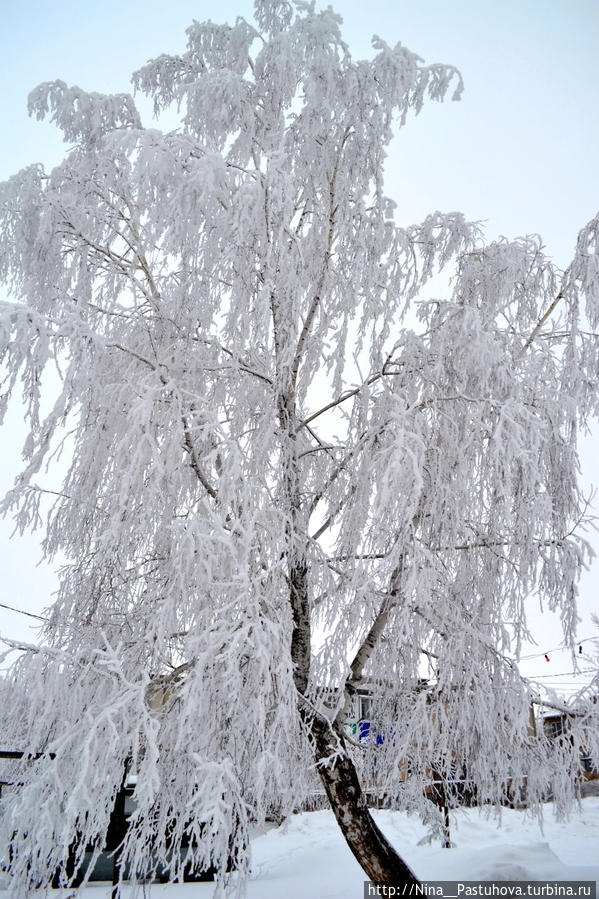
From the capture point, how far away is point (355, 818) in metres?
3.89

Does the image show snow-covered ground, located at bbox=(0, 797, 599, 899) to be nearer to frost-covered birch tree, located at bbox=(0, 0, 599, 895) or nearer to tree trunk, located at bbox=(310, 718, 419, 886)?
tree trunk, located at bbox=(310, 718, 419, 886)

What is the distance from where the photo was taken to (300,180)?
4.40 meters

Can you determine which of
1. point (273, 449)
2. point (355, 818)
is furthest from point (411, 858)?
point (273, 449)

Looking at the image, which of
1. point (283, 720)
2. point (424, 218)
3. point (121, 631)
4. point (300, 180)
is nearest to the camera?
point (283, 720)

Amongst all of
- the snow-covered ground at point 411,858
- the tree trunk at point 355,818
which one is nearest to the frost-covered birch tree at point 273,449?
the tree trunk at point 355,818

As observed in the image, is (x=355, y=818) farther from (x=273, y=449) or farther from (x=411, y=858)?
(x=411, y=858)

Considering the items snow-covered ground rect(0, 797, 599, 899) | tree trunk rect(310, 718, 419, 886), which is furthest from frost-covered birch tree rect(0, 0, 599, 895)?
snow-covered ground rect(0, 797, 599, 899)

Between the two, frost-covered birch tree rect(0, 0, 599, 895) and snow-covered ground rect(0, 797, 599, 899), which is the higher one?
frost-covered birch tree rect(0, 0, 599, 895)

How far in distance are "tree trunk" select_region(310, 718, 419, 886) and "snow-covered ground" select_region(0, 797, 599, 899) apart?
1.03ft

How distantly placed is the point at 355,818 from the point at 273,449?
2426mm

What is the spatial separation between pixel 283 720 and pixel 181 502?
5.60 ft

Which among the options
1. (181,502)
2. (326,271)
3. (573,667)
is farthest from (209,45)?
(573,667)

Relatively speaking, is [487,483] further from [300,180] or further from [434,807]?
[300,180]

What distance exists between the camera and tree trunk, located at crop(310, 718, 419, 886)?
382cm
